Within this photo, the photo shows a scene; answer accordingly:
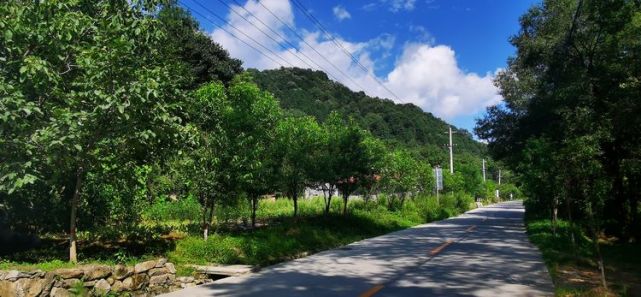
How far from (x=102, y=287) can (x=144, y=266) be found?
114 centimetres

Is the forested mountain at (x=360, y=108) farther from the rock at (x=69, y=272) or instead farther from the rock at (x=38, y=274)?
the rock at (x=38, y=274)

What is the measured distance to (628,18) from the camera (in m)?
17.9

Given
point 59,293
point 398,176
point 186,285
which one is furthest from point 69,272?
point 398,176

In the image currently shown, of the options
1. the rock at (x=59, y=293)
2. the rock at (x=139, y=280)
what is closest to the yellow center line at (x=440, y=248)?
the rock at (x=139, y=280)

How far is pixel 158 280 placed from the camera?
1009 cm

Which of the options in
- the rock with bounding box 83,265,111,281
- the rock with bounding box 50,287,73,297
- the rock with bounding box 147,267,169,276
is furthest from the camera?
the rock with bounding box 147,267,169,276

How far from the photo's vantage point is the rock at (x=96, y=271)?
8.66 m

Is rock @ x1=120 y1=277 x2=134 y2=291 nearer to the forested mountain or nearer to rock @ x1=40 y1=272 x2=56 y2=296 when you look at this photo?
rock @ x1=40 y1=272 x2=56 y2=296

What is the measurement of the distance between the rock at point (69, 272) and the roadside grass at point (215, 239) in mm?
331

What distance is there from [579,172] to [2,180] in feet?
37.8

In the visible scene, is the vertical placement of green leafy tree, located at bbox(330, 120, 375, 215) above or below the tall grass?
above

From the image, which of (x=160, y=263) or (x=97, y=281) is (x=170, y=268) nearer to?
(x=160, y=263)

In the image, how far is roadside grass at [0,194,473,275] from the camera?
36.6 feet

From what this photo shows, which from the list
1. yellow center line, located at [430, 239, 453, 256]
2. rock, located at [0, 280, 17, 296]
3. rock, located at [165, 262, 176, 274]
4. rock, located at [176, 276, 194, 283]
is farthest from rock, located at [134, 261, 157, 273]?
yellow center line, located at [430, 239, 453, 256]
